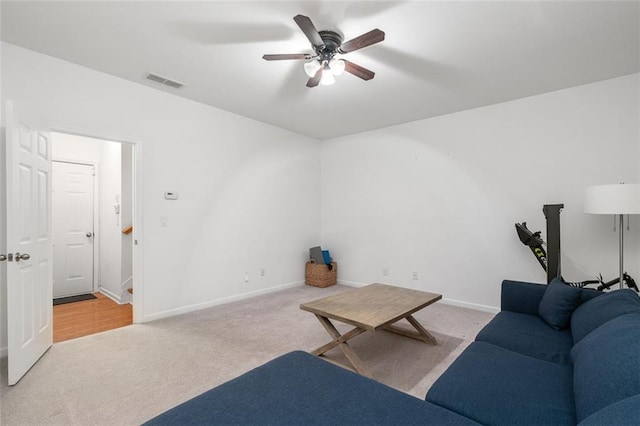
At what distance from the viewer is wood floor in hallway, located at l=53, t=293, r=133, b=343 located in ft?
10.5

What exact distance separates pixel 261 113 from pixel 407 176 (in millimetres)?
2331

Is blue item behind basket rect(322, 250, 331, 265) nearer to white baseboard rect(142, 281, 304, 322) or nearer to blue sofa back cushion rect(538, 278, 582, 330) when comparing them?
white baseboard rect(142, 281, 304, 322)

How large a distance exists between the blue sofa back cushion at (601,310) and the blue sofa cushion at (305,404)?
117 centimetres

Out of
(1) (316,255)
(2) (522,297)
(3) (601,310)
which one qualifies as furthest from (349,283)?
(3) (601,310)

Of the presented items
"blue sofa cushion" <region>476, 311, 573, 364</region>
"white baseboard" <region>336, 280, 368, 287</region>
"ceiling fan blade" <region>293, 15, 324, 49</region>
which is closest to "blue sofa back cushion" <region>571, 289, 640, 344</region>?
"blue sofa cushion" <region>476, 311, 573, 364</region>

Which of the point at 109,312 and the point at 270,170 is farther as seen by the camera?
the point at 270,170

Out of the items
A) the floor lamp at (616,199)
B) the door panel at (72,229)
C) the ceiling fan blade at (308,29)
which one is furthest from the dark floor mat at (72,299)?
the floor lamp at (616,199)

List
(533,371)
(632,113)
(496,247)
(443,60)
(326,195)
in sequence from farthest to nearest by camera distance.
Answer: (326,195)
(496,247)
(632,113)
(443,60)
(533,371)

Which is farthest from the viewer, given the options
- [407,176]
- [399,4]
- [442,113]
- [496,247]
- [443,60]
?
[407,176]

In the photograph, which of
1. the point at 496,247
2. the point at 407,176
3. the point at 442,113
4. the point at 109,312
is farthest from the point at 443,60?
the point at 109,312

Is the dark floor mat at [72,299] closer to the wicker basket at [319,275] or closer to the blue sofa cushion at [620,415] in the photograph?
the wicker basket at [319,275]

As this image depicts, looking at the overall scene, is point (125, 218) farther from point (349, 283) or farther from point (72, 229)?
point (349, 283)

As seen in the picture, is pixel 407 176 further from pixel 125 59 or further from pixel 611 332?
pixel 125 59

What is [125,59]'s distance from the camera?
110 inches
